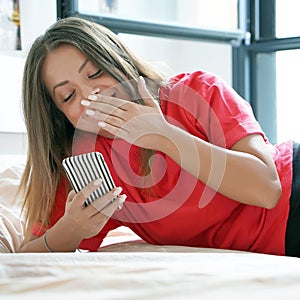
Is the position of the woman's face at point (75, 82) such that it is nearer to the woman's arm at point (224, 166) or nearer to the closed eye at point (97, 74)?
the closed eye at point (97, 74)

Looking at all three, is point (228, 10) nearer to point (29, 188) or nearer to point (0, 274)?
point (29, 188)

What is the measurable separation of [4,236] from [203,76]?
521 mm

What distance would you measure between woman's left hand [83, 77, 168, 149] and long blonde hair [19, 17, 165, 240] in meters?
0.12

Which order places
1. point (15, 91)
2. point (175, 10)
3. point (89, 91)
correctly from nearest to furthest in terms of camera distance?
point (89, 91) → point (15, 91) → point (175, 10)

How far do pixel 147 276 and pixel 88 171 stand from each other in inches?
17.8

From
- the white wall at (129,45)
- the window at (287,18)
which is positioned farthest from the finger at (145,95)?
the window at (287,18)

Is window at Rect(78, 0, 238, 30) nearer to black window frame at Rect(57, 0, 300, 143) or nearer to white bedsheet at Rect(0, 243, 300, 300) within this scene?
black window frame at Rect(57, 0, 300, 143)

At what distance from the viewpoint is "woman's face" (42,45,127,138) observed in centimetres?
131

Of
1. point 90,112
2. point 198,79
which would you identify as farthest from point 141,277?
point 198,79

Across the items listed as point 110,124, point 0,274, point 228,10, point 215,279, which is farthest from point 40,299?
point 228,10

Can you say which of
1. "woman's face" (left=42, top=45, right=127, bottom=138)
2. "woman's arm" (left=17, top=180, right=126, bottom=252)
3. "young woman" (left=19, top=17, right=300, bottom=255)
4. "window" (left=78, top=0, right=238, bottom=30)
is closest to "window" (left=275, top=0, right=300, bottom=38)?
"window" (left=78, top=0, right=238, bottom=30)

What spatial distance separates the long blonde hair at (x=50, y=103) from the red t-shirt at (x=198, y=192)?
0.05m

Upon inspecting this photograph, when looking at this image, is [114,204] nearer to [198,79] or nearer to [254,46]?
[198,79]

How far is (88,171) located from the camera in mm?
1195
